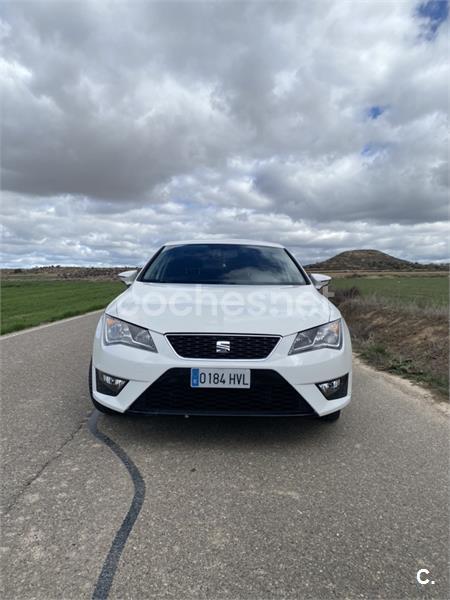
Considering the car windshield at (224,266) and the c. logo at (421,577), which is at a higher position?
the car windshield at (224,266)

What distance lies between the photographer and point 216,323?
3.11 metres

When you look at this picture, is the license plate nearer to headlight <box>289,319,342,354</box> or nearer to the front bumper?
the front bumper

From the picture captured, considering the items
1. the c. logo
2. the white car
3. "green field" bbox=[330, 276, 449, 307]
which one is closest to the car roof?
the white car

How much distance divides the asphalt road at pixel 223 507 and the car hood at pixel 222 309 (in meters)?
0.92

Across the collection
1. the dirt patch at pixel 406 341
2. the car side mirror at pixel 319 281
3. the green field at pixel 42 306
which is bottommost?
the green field at pixel 42 306

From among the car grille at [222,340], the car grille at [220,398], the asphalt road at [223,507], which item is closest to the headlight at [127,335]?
the car grille at [222,340]

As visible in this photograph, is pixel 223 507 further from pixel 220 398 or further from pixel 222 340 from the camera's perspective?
pixel 222 340

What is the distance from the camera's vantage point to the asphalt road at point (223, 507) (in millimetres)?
1847

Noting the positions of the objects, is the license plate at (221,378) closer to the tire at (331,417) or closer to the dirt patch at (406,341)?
the tire at (331,417)

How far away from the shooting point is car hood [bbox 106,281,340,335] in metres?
3.12

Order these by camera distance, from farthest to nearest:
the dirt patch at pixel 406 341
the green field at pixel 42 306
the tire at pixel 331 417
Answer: the green field at pixel 42 306, the dirt patch at pixel 406 341, the tire at pixel 331 417

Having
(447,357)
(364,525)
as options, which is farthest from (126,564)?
(447,357)

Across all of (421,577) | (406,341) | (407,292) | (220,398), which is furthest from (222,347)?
(407,292)

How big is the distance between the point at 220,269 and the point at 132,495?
8.37 ft
